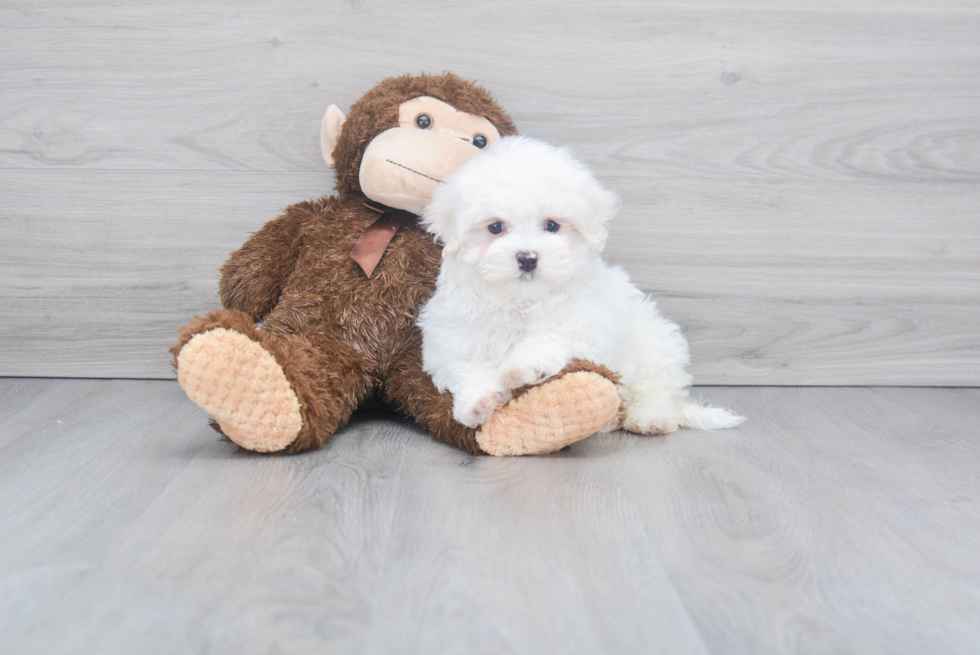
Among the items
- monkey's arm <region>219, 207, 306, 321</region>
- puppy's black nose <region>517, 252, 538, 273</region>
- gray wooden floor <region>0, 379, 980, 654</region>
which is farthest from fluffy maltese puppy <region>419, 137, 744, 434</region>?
monkey's arm <region>219, 207, 306, 321</region>

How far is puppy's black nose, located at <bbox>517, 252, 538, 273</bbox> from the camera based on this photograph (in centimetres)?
99

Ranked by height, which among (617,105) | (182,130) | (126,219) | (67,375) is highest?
(617,105)

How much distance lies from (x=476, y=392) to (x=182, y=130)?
2.62 ft

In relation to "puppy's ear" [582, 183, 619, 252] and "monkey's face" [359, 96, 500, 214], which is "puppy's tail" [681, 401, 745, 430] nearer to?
"puppy's ear" [582, 183, 619, 252]

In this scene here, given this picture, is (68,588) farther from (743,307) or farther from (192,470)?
(743,307)

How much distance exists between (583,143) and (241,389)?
2.59ft

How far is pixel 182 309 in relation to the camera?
1.46 metres

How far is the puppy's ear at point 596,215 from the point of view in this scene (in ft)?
3.39

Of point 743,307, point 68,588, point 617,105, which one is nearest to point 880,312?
point 743,307

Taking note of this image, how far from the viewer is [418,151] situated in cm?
114

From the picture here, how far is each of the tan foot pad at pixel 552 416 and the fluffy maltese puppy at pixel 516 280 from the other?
2 centimetres

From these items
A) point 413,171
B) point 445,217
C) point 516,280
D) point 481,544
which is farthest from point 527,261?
point 481,544

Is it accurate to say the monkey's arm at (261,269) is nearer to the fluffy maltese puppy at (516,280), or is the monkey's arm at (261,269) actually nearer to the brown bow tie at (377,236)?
the brown bow tie at (377,236)

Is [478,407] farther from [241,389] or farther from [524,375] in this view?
[241,389]
